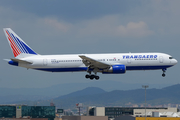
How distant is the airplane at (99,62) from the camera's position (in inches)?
3000

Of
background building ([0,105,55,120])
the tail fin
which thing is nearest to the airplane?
the tail fin

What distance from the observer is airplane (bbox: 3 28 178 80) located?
3000 inches

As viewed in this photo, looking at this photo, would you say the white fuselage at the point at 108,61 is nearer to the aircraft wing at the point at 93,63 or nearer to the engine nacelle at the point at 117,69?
the engine nacelle at the point at 117,69

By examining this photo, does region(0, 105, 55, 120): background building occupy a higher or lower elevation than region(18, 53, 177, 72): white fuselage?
lower

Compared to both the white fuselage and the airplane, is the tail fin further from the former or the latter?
the white fuselage

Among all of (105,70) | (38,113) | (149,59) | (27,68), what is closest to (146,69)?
(149,59)

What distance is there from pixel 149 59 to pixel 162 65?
3344 mm

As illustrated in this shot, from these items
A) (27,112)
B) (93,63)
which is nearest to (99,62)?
(93,63)

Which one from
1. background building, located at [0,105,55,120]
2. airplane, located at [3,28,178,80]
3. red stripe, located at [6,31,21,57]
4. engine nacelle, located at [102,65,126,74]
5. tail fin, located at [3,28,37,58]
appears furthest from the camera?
background building, located at [0,105,55,120]

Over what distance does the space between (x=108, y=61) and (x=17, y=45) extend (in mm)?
21546

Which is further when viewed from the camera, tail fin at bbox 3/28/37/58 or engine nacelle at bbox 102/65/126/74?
tail fin at bbox 3/28/37/58

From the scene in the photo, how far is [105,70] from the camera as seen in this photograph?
252 ft

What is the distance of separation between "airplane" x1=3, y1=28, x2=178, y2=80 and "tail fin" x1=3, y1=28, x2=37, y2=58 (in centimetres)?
161

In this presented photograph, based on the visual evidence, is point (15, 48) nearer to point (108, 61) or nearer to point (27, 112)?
point (108, 61)
